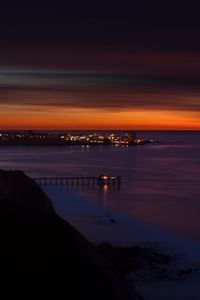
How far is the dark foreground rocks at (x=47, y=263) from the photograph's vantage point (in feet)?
28.0

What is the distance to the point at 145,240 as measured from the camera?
76.9 ft

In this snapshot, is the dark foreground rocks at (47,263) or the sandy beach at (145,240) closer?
the dark foreground rocks at (47,263)

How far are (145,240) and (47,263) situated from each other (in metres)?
15.0

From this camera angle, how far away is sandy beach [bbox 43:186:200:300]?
16438mm

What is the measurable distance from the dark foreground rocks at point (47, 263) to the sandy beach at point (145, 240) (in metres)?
6.36

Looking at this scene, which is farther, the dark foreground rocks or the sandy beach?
the sandy beach

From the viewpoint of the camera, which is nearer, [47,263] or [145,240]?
[47,263]

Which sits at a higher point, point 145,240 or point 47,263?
point 47,263

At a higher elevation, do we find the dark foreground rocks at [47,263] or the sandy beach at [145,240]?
the dark foreground rocks at [47,263]

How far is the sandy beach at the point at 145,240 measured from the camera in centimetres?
1644

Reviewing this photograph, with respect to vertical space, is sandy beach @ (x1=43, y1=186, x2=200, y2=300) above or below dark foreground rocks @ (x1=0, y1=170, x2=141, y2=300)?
below

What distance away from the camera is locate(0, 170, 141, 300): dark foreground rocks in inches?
336

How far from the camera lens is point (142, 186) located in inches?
2151

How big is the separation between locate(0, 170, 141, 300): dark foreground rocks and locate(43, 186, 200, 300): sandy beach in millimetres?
6363
